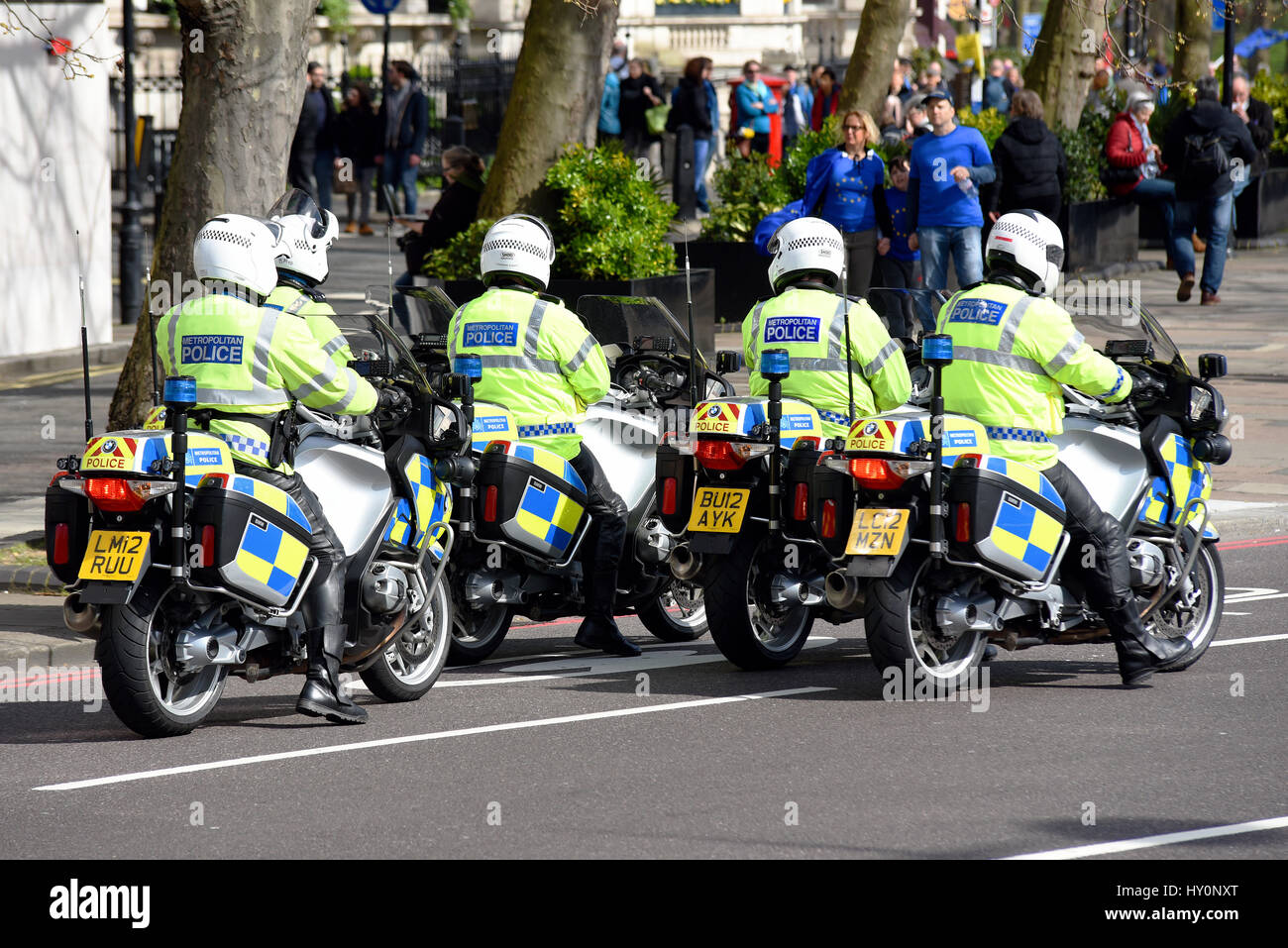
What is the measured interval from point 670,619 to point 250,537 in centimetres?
276

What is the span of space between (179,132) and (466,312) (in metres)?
3.15

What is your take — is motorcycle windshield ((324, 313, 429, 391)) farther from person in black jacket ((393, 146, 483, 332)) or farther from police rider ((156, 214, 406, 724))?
person in black jacket ((393, 146, 483, 332))

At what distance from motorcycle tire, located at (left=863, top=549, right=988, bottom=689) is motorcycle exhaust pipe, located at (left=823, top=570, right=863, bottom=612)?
7 cm

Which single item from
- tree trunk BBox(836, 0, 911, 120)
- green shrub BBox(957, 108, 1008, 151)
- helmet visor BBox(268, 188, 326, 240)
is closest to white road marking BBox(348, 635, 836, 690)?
helmet visor BBox(268, 188, 326, 240)

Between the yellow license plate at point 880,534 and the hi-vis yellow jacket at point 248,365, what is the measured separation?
2.00 m

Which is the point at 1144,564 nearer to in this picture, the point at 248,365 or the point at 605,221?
the point at 248,365

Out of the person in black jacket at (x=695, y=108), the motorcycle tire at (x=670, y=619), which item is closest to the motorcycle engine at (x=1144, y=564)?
the motorcycle tire at (x=670, y=619)

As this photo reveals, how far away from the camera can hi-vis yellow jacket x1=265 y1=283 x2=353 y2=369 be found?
8.05m

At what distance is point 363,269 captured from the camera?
23969 millimetres

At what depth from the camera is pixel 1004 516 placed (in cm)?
818

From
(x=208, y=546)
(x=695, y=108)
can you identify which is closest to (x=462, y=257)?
(x=208, y=546)

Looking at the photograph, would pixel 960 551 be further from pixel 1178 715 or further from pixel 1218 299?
pixel 1218 299

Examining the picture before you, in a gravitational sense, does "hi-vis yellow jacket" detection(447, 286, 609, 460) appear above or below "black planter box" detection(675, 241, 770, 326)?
below
